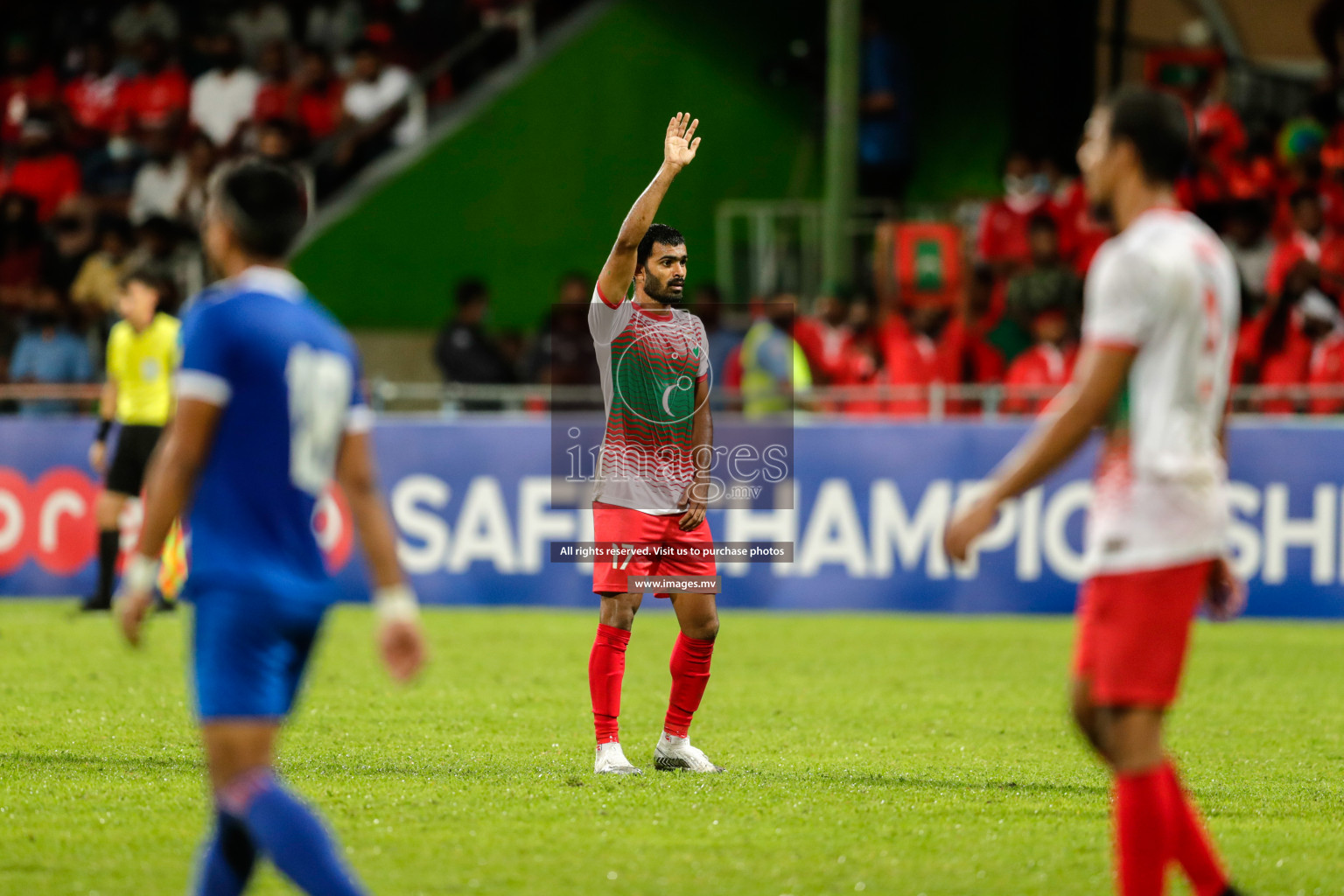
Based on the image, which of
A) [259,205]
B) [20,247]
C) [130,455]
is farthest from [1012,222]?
[259,205]

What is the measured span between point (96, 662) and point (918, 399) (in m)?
7.06

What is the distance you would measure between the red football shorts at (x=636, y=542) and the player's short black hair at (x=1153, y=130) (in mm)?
3410

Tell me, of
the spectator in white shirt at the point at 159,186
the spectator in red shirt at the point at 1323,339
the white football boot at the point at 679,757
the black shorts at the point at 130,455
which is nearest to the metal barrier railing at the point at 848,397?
the spectator in red shirt at the point at 1323,339

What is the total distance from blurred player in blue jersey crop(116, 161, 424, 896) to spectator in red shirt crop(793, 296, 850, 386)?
41.9 ft

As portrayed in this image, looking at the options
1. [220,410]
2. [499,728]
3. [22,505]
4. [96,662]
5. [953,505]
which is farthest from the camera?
[22,505]

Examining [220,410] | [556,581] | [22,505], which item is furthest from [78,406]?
[220,410]

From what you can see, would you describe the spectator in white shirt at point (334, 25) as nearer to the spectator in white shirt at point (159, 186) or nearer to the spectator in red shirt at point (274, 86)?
the spectator in red shirt at point (274, 86)

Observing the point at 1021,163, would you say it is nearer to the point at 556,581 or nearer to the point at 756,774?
the point at 556,581

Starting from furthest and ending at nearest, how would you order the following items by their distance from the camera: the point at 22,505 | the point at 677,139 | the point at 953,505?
the point at 22,505, the point at 953,505, the point at 677,139

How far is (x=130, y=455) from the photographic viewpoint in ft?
A: 44.9

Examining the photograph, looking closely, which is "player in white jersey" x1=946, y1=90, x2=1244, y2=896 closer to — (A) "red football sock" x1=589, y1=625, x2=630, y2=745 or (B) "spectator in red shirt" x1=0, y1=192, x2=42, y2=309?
(A) "red football sock" x1=589, y1=625, x2=630, y2=745

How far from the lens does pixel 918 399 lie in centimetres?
1542

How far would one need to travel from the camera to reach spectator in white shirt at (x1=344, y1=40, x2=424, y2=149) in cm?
2167

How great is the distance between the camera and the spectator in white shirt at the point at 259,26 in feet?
75.8
